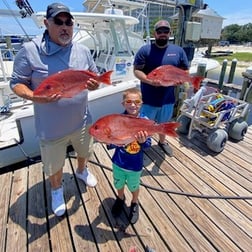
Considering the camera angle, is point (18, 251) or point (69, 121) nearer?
point (18, 251)

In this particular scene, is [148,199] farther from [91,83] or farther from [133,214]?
[91,83]

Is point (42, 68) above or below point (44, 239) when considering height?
above

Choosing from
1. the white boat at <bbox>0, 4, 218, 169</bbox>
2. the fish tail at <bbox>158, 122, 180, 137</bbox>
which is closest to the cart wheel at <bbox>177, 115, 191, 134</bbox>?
the white boat at <bbox>0, 4, 218, 169</bbox>

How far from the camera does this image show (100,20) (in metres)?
4.91

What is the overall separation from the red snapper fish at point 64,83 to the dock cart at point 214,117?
2251mm

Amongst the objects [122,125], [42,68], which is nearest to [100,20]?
[42,68]

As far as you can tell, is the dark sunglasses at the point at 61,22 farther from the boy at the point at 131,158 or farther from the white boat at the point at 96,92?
the white boat at the point at 96,92

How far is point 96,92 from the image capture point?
416 centimetres

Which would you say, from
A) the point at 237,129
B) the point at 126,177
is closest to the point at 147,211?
the point at 126,177

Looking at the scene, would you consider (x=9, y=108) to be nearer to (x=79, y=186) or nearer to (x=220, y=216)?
(x=79, y=186)

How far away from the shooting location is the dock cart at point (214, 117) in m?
3.46

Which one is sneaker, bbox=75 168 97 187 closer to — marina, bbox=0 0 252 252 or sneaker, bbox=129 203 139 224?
marina, bbox=0 0 252 252

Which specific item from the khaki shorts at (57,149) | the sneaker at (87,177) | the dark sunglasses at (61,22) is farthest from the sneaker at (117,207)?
the dark sunglasses at (61,22)

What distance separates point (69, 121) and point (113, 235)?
1.10 m
